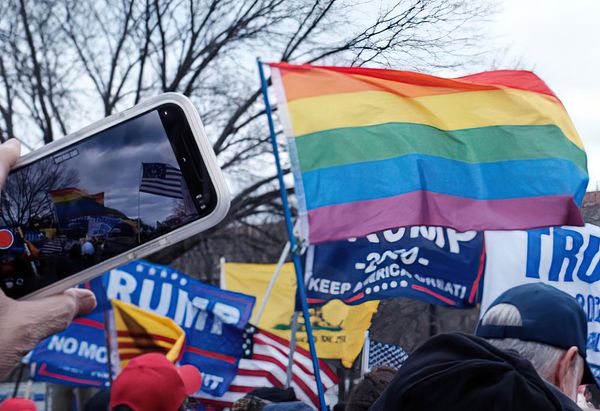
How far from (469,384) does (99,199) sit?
3.01ft

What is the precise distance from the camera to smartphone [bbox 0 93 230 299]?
6.11ft

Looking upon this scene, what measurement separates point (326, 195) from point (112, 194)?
2.68 m

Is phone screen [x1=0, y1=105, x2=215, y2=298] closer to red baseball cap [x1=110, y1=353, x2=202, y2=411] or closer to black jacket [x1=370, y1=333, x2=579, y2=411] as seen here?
black jacket [x1=370, y1=333, x2=579, y2=411]

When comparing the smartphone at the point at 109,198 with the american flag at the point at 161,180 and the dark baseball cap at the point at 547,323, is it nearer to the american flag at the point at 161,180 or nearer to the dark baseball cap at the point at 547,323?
the american flag at the point at 161,180

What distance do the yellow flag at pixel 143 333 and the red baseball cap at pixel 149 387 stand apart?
3356 millimetres

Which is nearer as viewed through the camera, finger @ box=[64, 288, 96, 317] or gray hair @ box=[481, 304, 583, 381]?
finger @ box=[64, 288, 96, 317]

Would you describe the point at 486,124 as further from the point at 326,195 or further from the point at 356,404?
the point at 356,404

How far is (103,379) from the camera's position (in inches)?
306

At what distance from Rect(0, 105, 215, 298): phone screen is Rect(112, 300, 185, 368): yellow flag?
5.19 meters

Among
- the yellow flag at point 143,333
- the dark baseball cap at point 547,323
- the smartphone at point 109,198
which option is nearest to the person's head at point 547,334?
the dark baseball cap at point 547,323

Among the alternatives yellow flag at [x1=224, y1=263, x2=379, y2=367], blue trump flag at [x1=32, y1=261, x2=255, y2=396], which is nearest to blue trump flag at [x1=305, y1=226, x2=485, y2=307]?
yellow flag at [x1=224, y1=263, x2=379, y2=367]

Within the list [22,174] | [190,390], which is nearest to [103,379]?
[190,390]

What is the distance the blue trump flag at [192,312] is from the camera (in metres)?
7.12

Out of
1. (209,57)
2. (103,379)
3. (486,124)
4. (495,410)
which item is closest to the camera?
(495,410)
